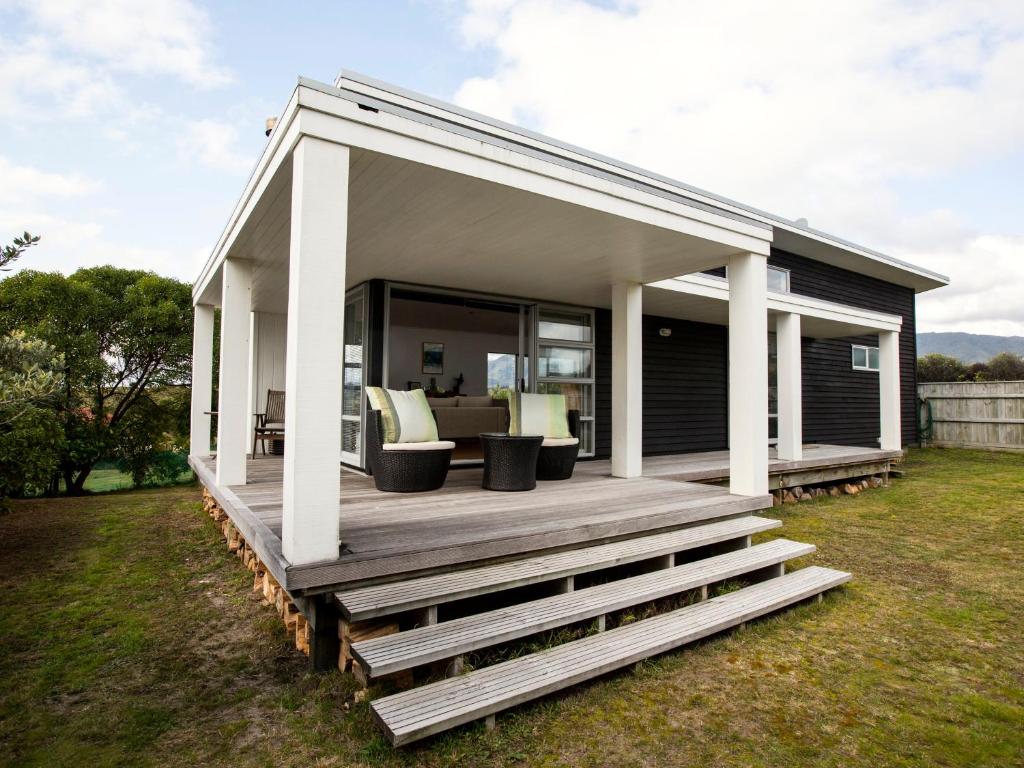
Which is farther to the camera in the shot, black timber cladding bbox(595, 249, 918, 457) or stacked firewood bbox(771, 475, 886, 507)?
black timber cladding bbox(595, 249, 918, 457)

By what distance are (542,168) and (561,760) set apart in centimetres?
275

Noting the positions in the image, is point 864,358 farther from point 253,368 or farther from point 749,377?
point 253,368

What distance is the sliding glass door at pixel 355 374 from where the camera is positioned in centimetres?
552

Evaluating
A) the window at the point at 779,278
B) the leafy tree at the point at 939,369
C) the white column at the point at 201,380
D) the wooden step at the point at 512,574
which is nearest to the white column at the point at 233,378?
the white column at the point at 201,380

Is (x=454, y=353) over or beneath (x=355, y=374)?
over

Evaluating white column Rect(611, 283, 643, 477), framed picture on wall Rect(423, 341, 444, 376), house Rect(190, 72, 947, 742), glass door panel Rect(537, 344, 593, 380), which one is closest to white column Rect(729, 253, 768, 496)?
house Rect(190, 72, 947, 742)

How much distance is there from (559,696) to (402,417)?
2488 mm

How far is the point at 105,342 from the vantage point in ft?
28.8

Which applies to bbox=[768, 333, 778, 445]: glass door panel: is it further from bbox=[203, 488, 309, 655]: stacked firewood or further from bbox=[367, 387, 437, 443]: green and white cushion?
bbox=[203, 488, 309, 655]: stacked firewood

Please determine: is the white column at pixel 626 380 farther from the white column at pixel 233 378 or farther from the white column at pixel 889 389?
the white column at pixel 889 389

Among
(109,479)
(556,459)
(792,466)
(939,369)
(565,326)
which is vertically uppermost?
(939,369)

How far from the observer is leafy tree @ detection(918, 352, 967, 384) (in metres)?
25.1

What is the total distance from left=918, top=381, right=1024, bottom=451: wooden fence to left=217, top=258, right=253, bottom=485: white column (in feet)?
47.6

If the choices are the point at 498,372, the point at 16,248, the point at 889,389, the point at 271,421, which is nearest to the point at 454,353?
the point at 498,372
